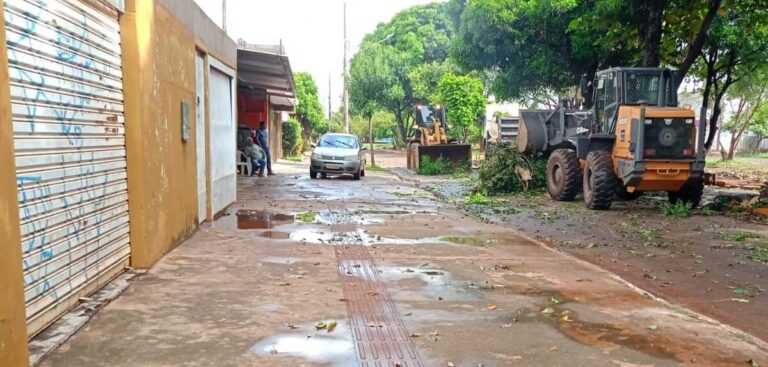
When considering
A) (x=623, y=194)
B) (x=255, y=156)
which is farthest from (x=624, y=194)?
(x=255, y=156)

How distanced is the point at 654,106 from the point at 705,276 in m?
6.12

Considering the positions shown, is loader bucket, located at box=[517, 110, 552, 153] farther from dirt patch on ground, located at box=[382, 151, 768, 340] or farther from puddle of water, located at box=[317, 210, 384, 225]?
puddle of water, located at box=[317, 210, 384, 225]

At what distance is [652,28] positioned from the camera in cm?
1327

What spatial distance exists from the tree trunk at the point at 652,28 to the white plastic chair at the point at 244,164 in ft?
41.1

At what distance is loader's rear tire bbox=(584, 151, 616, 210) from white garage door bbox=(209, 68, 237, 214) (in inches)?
285

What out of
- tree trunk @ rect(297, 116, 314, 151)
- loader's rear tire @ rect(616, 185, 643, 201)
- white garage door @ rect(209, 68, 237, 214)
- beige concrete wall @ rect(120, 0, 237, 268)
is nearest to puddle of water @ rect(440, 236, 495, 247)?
beige concrete wall @ rect(120, 0, 237, 268)

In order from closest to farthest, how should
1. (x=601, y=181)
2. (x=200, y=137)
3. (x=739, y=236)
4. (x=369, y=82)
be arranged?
(x=200, y=137) < (x=739, y=236) < (x=601, y=181) < (x=369, y=82)

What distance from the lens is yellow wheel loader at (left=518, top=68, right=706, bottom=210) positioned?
11.1 m

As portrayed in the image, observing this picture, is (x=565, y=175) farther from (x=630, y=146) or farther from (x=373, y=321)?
(x=373, y=321)

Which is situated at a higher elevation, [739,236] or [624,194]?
[624,194]

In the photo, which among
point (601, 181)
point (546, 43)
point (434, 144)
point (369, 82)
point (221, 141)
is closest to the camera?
point (221, 141)

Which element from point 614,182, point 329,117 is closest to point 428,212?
point 614,182

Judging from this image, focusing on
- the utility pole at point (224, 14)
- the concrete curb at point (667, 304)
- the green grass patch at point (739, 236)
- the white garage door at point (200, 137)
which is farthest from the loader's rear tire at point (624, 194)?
the utility pole at point (224, 14)

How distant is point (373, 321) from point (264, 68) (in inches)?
565
